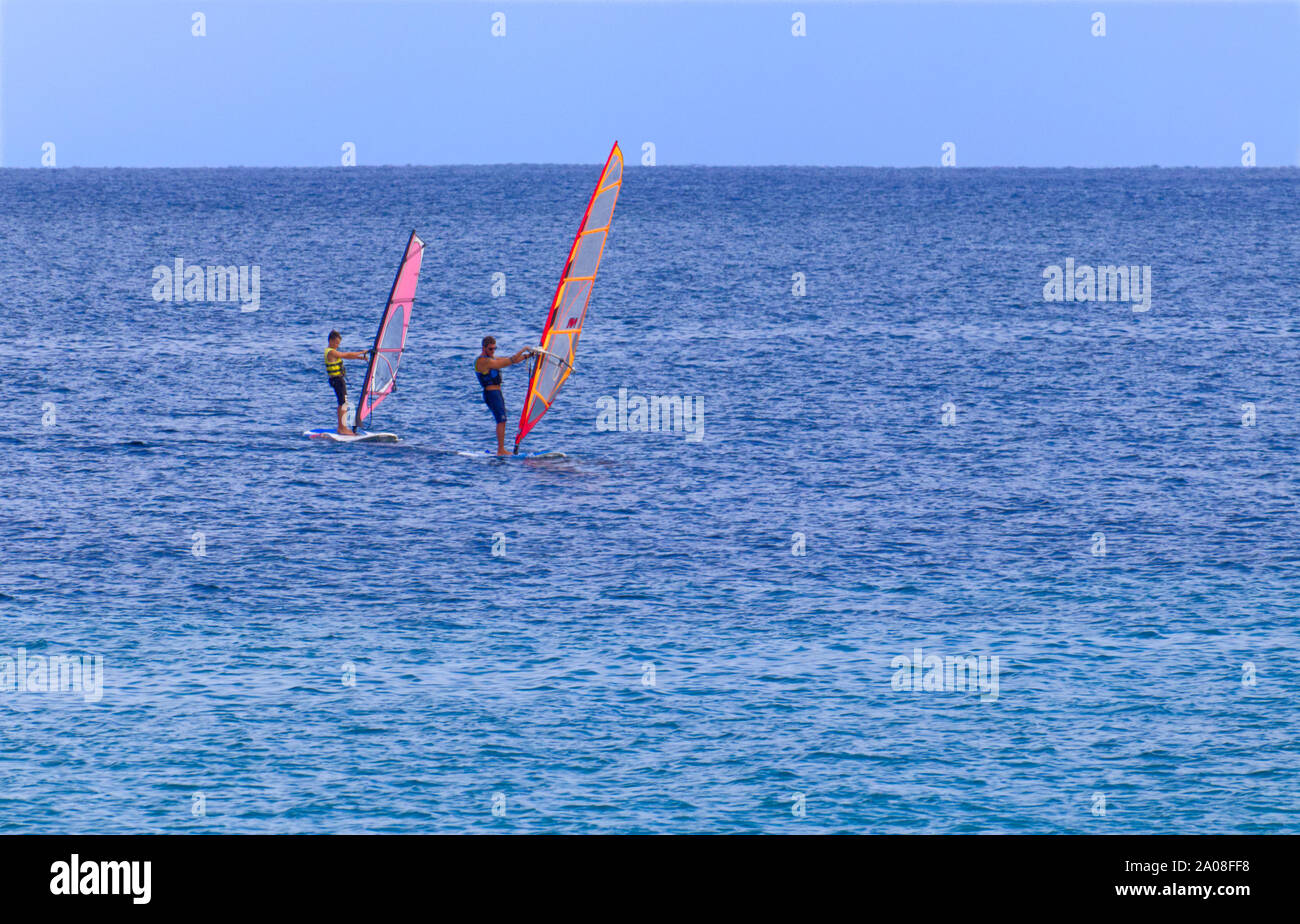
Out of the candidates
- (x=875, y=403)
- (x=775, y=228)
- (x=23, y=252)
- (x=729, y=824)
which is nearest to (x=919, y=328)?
(x=875, y=403)

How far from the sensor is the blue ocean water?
21.8m

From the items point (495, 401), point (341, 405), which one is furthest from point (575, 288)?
point (341, 405)

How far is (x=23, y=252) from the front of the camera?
138875 mm

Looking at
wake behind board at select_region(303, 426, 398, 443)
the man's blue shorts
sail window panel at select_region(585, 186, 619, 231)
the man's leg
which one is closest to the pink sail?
the man's leg

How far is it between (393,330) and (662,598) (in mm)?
18157

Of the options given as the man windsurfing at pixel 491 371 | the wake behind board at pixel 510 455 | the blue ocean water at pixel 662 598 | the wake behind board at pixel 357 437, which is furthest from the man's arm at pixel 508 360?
the wake behind board at pixel 357 437

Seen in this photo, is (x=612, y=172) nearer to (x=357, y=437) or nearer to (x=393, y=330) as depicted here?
(x=393, y=330)

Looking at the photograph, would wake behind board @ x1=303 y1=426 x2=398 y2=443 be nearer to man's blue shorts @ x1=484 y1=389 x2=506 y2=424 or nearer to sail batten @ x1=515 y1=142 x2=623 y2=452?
man's blue shorts @ x1=484 y1=389 x2=506 y2=424

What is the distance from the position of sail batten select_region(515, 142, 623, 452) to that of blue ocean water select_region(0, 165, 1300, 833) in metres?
3.11

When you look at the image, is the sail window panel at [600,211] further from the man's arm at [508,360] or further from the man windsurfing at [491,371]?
the man's arm at [508,360]

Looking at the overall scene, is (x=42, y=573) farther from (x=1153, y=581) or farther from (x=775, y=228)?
(x=775, y=228)

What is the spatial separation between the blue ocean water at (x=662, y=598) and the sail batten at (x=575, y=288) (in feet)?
10.2

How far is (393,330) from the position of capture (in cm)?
4525

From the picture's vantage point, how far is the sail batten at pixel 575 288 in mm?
38938
